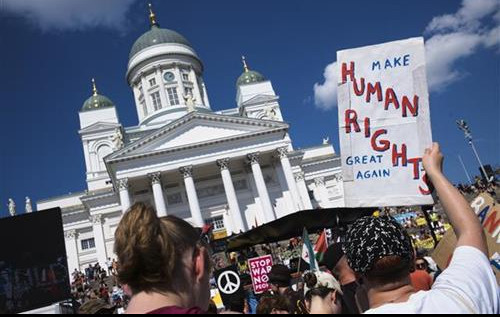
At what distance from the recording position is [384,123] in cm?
355

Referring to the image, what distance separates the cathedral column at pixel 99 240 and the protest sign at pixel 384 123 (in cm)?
4452

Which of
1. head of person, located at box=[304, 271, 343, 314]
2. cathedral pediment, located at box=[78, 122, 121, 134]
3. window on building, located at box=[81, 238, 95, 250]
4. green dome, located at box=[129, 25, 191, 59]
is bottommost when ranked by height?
head of person, located at box=[304, 271, 343, 314]

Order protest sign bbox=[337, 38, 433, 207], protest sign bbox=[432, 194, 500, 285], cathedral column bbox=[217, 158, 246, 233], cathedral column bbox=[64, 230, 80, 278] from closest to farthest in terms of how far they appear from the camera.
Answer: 1. protest sign bbox=[337, 38, 433, 207]
2. protest sign bbox=[432, 194, 500, 285]
3. cathedral column bbox=[217, 158, 246, 233]
4. cathedral column bbox=[64, 230, 80, 278]

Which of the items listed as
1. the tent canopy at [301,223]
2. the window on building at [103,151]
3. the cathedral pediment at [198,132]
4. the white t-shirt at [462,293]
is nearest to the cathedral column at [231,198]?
the cathedral pediment at [198,132]

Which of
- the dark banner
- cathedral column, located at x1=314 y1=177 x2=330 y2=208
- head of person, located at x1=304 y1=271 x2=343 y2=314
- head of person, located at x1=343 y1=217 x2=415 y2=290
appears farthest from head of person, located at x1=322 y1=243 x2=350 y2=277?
cathedral column, located at x1=314 y1=177 x2=330 y2=208

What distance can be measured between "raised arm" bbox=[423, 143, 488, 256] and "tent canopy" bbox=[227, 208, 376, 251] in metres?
7.35

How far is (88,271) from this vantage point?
37.7 metres

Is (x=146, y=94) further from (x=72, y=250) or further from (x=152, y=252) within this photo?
(x=152, y=252)

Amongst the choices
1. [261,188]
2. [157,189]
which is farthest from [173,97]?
[261,188]

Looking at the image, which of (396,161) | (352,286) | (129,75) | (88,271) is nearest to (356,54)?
(396,161)

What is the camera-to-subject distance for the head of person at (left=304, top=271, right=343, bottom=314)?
12.2 feet

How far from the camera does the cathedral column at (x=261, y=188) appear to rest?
39.7m

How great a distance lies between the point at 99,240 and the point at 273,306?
44.8 metres

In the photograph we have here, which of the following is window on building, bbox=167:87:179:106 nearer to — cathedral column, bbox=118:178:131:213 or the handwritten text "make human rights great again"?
cathedral column, bbox=118:178:131:213
